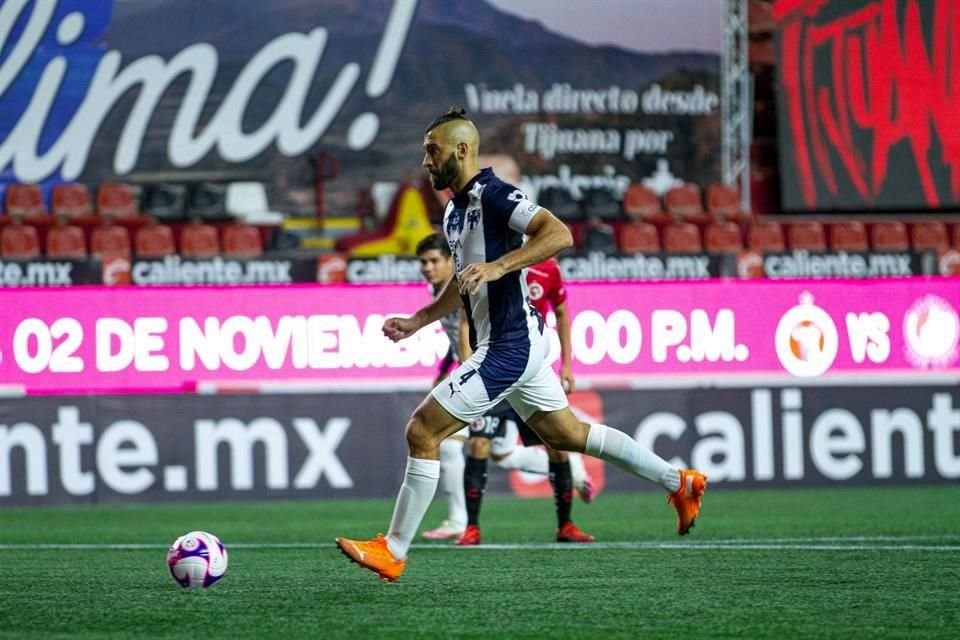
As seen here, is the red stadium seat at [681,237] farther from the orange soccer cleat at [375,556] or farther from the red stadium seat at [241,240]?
the orange soccer cleat at [375,556]

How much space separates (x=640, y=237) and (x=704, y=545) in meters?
11.4

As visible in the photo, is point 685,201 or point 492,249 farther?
point 685,201

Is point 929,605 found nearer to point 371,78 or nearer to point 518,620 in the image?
point 518,620

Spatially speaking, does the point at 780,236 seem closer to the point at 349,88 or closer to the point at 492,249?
the point at 349,88

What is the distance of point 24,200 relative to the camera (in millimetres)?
18906

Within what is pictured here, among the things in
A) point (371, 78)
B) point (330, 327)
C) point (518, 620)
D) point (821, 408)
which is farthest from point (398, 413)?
point (371, 78)

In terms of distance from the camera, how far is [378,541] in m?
6.24

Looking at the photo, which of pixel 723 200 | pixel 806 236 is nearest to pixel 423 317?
pixel 806 236

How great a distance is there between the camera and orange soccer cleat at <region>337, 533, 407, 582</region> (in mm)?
6071

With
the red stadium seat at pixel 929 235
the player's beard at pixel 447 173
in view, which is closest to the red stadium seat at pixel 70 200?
the red stadium seat at pixel 929 235

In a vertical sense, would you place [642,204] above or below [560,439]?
above

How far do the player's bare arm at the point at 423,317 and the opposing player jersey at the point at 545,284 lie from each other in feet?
7.76

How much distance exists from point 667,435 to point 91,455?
4.67 m

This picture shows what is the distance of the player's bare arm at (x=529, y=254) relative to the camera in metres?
5.86
